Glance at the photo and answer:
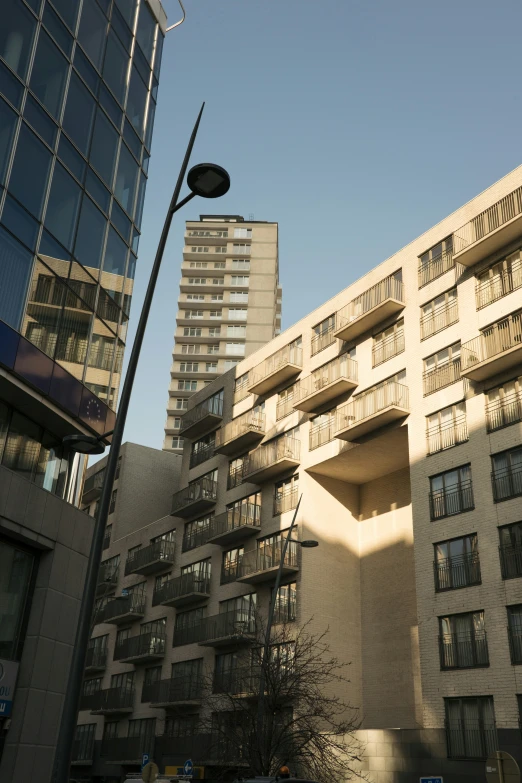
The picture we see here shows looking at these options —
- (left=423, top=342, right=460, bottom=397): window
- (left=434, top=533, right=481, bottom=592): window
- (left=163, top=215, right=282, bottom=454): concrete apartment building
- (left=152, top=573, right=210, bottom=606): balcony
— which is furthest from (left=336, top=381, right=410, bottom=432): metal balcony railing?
(left=163, top=215, right=282, bottom=454): concrete apartment building

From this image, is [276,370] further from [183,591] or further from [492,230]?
[492,230]

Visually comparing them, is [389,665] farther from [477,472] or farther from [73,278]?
[73,278]

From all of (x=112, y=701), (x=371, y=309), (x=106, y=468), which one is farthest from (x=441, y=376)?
(x=112, y=701)

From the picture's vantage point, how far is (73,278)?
2091 cm

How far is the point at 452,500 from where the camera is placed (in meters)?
32.8

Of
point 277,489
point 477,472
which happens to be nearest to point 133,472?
point 277,489

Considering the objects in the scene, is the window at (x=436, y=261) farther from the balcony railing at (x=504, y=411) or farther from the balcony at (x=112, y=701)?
the balcony at (x=112, y=701)

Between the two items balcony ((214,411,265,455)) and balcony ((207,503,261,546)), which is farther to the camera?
balcony ((214,411,265,455))

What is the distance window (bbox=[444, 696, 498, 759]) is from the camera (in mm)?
28234

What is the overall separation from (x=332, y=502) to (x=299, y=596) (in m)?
5.83

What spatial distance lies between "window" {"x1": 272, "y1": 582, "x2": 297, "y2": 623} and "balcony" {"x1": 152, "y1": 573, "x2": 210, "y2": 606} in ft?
22.4

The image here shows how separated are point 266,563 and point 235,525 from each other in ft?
13.2

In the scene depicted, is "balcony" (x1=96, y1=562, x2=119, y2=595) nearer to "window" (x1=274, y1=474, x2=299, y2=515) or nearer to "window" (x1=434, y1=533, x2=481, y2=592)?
"window" (x1=274, y1=474, x2=299, y2=515)

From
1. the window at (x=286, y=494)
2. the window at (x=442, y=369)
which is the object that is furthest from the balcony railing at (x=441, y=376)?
the window at (x=286, y=494)
